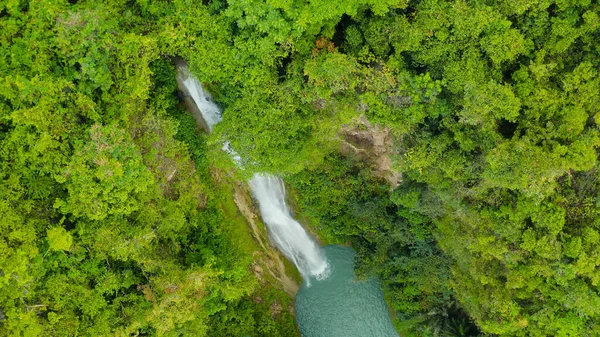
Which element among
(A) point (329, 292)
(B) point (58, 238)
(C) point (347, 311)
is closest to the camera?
(B) point (58, 238)

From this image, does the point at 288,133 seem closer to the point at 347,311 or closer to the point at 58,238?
the point at 58,238

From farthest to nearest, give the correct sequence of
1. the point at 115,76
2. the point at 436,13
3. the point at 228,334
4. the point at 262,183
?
the point at 262,183, the point at 228,334, the point at 115,76, the point at 436,13

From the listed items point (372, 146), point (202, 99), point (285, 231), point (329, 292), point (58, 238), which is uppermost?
Answer: point (372, 146)

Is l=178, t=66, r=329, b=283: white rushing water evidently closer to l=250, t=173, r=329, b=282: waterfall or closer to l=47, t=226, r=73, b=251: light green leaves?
l=250, t=173, r=329, b=282: waterfall

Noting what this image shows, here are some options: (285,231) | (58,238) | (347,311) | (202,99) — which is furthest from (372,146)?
(58,238)

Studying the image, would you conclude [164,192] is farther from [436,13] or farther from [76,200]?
[436,13]

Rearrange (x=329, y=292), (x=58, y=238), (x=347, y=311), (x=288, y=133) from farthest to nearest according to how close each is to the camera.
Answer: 1. (x=329, y=292)
2. (x=347, y=311)
3. (x=288, y=133)
4. (x=58, y=238)

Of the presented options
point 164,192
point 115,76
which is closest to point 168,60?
point 115,76
